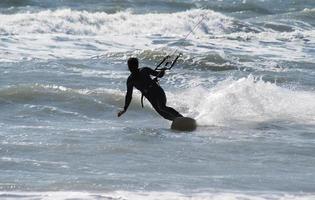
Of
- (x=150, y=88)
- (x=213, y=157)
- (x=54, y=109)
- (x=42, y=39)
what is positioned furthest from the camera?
(x=42, y=39)

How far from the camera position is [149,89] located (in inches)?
484

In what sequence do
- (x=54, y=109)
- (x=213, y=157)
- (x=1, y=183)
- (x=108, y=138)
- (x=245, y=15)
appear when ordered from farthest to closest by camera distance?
1. (x=245, y=15)
2. (x=54, y=109)
3. (x=108, y=138)
4. (x=213, y=157)
5. (x=1, y=183)

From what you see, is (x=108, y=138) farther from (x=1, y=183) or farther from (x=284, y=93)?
(x=284, y=93)

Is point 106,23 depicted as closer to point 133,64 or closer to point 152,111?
point 152,111

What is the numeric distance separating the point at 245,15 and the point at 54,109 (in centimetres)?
1964

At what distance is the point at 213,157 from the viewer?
10203 mm

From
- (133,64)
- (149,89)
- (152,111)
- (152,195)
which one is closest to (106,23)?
(152,111)

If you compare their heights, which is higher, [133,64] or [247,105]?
[133,64]

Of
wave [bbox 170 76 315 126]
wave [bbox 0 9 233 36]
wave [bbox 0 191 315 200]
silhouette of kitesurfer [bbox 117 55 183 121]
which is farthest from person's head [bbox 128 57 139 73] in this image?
wave [bbox 0 9 233 36]

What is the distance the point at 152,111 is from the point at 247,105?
1.57m

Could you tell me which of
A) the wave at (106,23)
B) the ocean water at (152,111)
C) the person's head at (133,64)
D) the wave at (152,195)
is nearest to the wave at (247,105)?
the ocean water at (152,111)

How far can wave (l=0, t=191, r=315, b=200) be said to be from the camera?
25.8 feet

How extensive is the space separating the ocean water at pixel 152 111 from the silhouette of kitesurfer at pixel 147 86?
29 centimetres

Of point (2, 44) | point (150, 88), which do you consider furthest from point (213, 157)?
point (2, 44)
